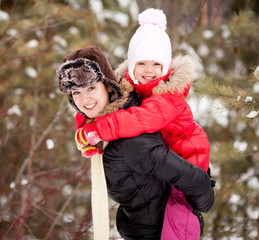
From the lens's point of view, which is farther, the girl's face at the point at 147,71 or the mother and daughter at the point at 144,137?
the girl's face at the point at 147,71

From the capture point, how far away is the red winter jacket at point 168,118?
1.52 meters

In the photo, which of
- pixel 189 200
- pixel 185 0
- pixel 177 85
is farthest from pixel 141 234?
pixel 185 0

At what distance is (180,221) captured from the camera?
161cm

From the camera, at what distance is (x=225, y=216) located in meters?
4.54

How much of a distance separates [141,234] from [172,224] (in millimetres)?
213

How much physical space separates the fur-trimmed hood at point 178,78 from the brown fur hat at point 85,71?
16cm

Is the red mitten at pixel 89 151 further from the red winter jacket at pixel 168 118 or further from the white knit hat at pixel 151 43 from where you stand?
the white knit hat at pixel 151 43

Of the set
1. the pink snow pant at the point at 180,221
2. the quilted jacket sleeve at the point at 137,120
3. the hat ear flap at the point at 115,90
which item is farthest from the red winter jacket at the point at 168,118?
the pink snow pant at the point at 180,221

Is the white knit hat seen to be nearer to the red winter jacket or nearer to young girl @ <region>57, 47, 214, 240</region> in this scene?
the red winter jacket

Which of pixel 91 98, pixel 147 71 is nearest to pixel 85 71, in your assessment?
pixel 91 98

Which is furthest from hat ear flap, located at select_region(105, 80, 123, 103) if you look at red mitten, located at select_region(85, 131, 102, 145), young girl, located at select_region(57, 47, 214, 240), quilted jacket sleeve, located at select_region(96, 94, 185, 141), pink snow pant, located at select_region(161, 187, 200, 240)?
pink snow pant, located at select_region(161, 187, 200, 240)

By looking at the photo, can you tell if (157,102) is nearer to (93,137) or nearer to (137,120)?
(137,120)

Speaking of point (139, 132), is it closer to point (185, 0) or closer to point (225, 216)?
point (185, 0)

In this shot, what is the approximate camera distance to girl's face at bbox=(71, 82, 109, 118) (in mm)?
1615
